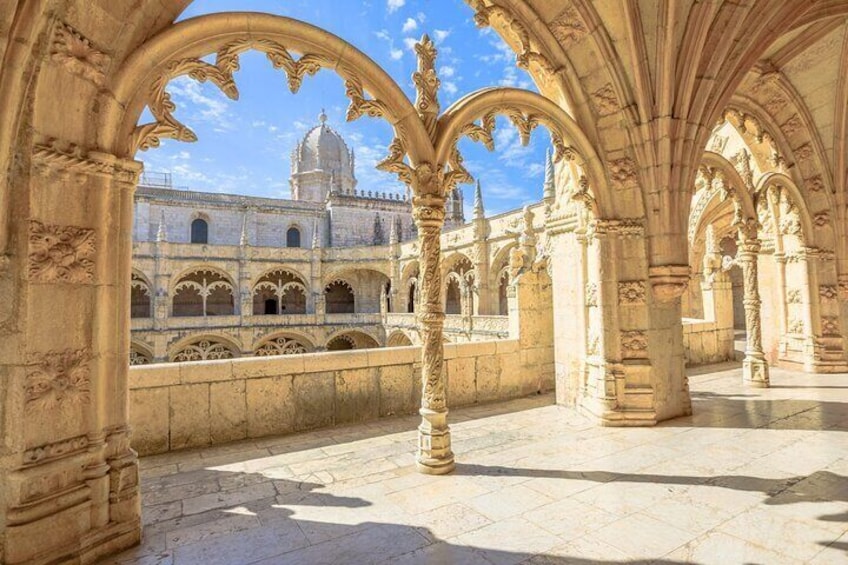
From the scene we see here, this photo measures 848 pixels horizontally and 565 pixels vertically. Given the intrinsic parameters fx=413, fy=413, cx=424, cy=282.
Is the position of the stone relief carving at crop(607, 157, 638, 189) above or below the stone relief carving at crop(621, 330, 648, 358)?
above

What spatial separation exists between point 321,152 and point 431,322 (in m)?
36.2

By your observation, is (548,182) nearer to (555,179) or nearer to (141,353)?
(555,179)

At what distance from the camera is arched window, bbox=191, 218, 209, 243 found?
30312mm

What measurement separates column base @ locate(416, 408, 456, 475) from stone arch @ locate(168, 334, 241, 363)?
894 inches

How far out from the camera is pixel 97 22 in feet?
8.63

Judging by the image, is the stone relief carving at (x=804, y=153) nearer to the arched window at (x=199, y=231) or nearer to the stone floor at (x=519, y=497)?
the stone floor at (x=519, y=497)

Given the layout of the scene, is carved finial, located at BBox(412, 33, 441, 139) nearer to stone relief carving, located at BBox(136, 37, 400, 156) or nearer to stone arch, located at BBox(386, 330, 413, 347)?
stone relief carving, located at BBox(136, 37, 400, 156)

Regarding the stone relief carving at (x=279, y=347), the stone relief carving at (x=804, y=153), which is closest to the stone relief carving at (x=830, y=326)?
the stone relief carving at (x=804, y=153)

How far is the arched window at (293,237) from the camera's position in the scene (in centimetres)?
3309

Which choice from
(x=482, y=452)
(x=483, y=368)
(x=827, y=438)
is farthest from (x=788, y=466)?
(x=483, y=368)

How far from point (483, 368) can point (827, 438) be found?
3892 millimetres

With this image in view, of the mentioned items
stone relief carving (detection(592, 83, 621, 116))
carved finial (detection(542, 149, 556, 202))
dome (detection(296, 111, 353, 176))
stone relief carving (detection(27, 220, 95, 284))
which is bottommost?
stone relief carving (detection(27, 220, 95, 284))

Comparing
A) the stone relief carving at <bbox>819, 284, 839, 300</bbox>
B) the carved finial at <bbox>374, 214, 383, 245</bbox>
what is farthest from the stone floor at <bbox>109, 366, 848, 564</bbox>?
the carved finial at <bbox>374, 214, 383, 245</bbox>

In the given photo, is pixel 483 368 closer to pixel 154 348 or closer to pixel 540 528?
pixel 540 528
